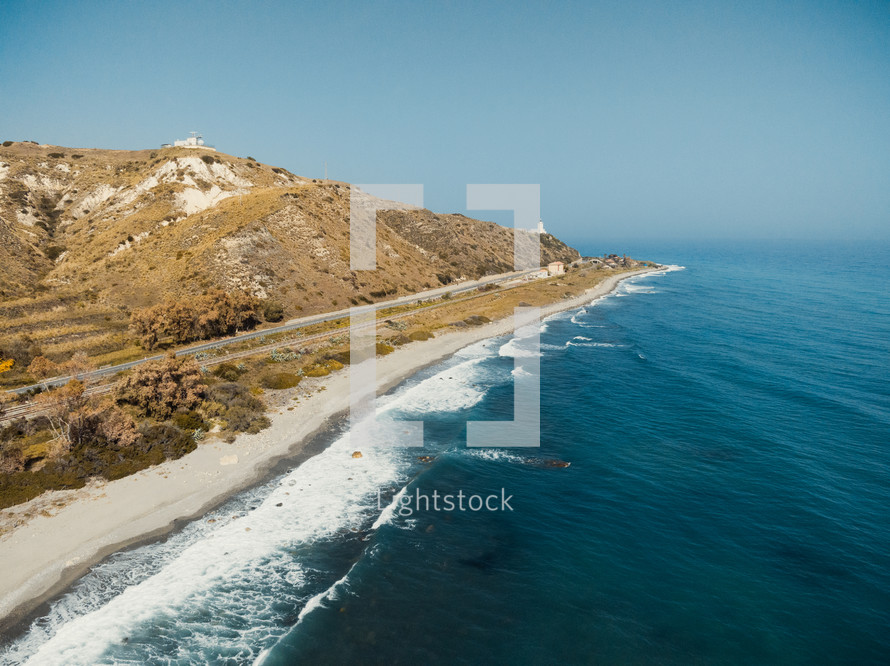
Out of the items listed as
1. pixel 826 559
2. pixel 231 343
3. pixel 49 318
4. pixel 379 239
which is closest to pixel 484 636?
pixel 826 559

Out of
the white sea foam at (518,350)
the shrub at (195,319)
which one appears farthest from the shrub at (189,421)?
the white sea foam at (518,350)

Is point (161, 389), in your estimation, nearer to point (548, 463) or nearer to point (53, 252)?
point (548, 463)

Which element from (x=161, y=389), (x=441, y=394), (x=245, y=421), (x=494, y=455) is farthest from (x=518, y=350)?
(x=161, y=389)

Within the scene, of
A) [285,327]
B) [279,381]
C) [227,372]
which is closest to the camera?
[227,372]

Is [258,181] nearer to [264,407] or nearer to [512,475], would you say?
[264,407]

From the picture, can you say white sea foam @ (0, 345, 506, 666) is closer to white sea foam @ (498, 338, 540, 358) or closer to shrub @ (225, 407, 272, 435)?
shrub @ (225, 407, 272, 435)

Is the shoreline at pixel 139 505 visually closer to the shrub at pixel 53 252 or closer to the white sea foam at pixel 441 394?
the white sea foam at pixel 441 394

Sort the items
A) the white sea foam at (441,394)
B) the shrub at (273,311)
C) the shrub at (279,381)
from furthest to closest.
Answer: the shrub at (273,311), the shrub at (279,381), the white sea foam at (441,394)
